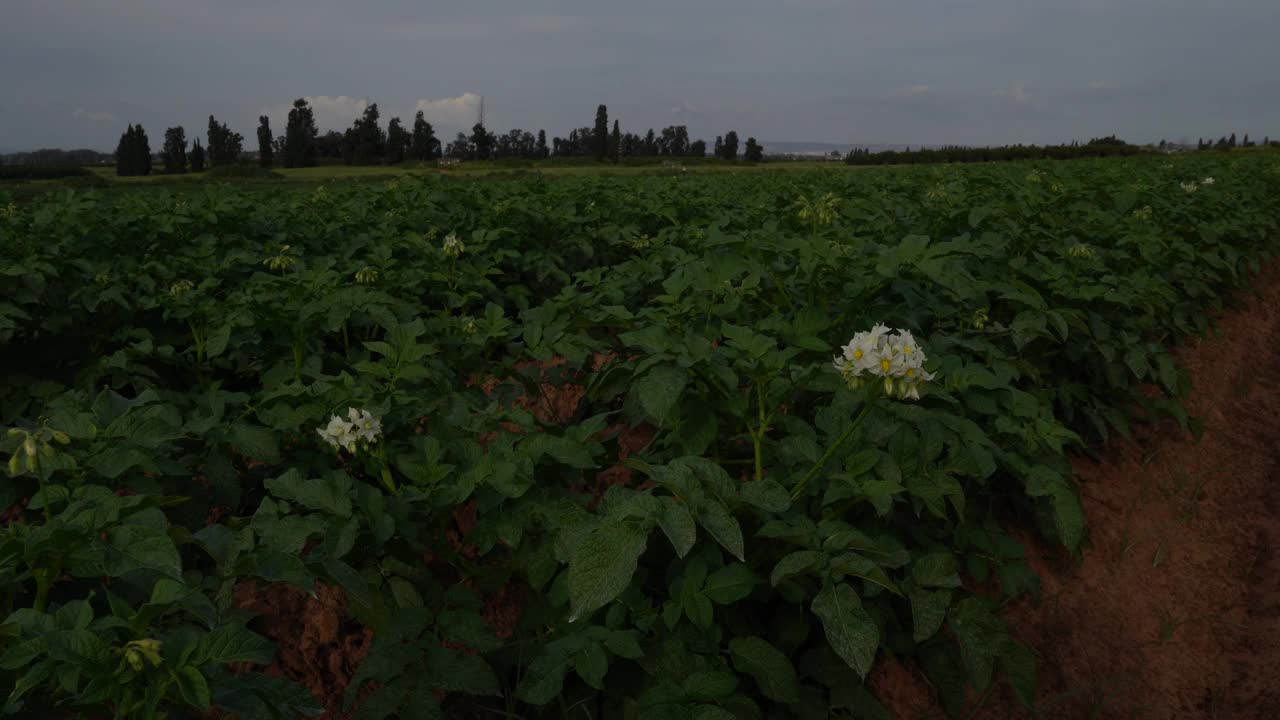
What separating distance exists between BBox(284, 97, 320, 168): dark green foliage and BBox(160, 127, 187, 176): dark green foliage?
15.5 ft

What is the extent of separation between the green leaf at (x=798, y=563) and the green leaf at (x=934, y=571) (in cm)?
37

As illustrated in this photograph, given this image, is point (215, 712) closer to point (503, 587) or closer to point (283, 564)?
point (283, 564)

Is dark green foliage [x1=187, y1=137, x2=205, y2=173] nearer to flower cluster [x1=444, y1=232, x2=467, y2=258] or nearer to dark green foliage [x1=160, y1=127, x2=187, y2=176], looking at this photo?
dark green foliage [x1=160, y1=127, x2=187, y2=176]

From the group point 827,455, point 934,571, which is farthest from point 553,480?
point 934,571

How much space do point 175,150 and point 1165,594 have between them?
147 ft

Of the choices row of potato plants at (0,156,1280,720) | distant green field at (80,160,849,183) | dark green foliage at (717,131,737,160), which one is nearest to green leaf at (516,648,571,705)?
row of potato plants at (0,156,1280,720)

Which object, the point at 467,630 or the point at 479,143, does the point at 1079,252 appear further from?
the point at 479,143

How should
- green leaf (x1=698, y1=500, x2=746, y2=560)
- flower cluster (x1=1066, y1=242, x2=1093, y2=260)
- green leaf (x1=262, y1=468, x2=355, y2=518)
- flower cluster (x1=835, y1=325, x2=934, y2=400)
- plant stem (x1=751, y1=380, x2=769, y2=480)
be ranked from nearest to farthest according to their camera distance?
green leaf (x1=698, y1=500, x2=746, y2=560) → green leaf (x1=262, y1=468, x2=355, y2=518) → flower cluster (x1=835, y1=325, x2=934, y2=400) → plant stem (x1=751, y1=380, x2=769, y2=480) → flower cluster (x1=1066, y1=242, x2=1093, y2=260)

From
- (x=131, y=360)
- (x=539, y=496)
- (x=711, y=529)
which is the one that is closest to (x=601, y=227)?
(x=131, y=360)

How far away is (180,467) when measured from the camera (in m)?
2.10

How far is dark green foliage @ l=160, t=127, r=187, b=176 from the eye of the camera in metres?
38.3

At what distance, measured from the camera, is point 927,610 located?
2.05m

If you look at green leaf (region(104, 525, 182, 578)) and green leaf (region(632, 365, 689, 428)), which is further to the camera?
green leaf (region(632, 365, 689, 428))

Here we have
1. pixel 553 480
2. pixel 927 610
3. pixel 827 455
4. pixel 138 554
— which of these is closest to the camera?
pixel 138 554
